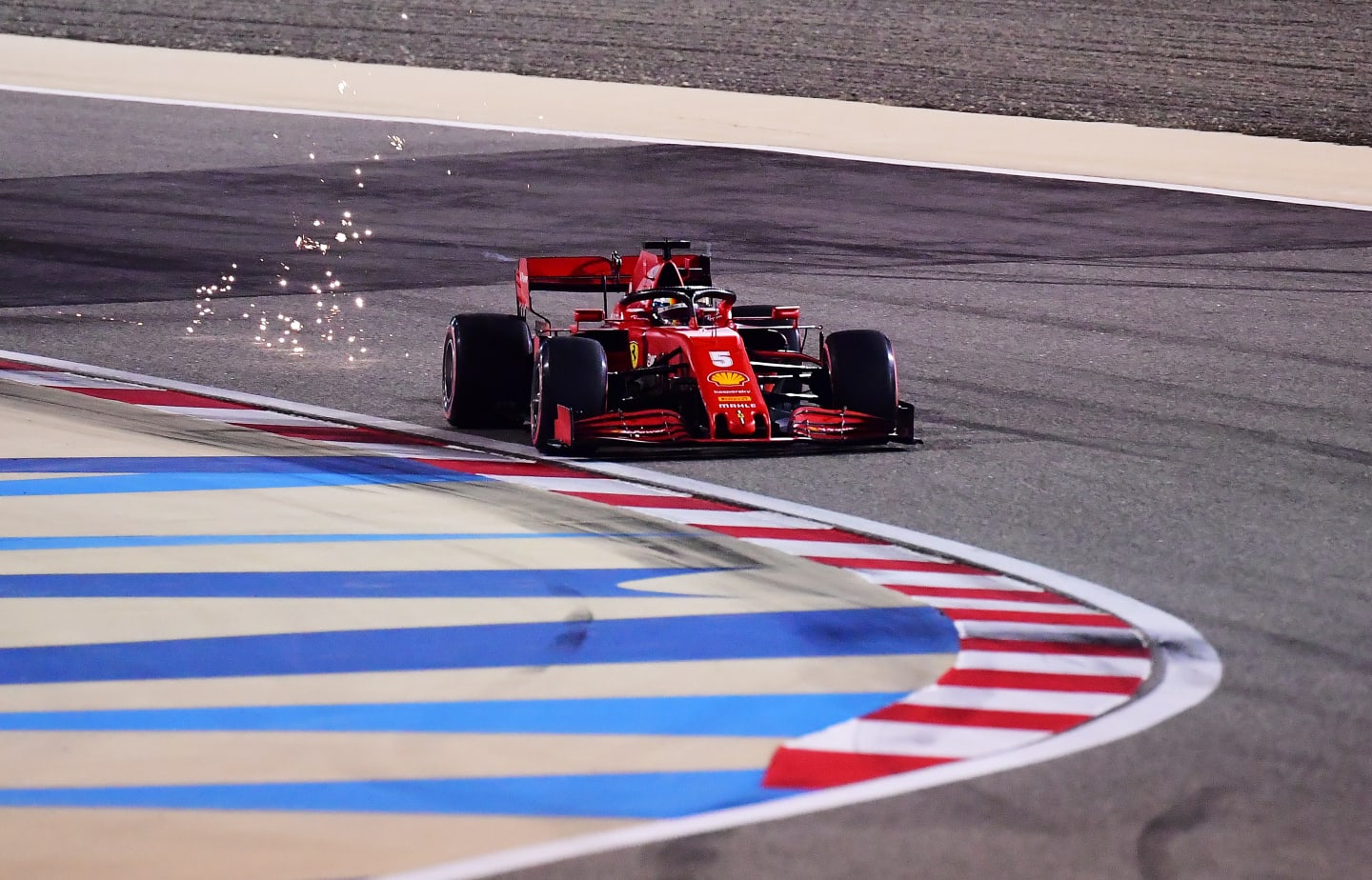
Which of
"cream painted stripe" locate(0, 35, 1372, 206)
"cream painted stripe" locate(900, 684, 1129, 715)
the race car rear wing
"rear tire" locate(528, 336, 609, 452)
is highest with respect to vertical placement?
"cream painted stripe" locate(0, 35, 1372, 206)

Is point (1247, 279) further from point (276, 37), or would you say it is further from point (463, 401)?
point (276, 37)

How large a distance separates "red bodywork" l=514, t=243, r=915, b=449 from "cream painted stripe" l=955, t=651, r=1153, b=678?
3046 mm

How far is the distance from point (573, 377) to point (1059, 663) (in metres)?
3.60

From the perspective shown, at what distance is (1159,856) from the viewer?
208 inches

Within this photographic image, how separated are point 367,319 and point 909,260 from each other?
176 inches

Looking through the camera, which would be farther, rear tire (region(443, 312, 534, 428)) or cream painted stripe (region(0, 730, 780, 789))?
rear tire (region(443, 312, 534, 428))

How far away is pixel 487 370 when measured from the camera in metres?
10.8

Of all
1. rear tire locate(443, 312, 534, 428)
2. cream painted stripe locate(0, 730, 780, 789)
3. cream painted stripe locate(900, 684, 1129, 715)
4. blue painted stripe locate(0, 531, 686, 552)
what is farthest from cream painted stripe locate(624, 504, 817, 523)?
cream painted stripe locate(0, 730, 780, 789)

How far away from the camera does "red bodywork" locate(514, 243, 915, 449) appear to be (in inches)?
392

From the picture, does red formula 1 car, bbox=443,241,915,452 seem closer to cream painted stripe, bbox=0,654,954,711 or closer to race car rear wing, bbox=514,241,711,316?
race car rear wing, bbox=514,241,711,316

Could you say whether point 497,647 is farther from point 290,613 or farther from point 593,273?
point 593,273

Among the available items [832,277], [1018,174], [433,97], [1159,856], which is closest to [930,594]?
[1159,856]

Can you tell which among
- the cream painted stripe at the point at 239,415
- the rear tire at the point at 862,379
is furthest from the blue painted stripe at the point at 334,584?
the cream painted stripe at the point at 239,415

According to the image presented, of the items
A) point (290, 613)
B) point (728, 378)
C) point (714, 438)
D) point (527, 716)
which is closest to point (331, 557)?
point (290, 613)
